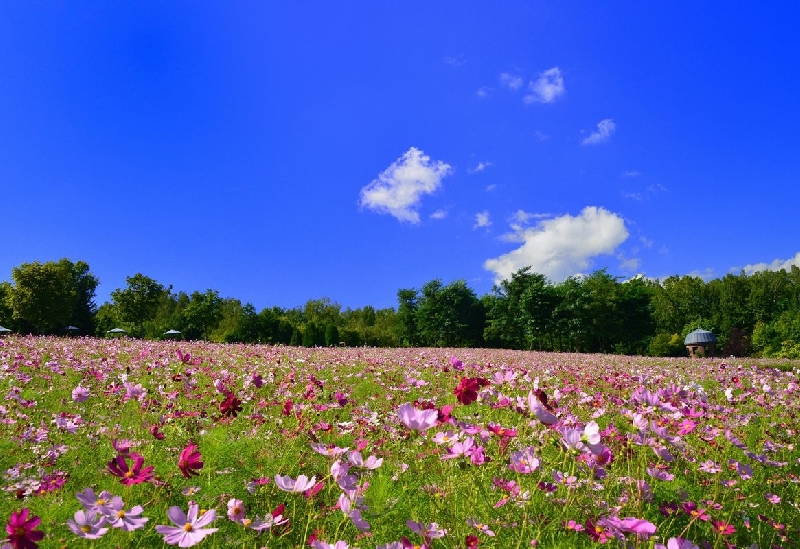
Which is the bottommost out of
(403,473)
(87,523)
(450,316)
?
(403,473)

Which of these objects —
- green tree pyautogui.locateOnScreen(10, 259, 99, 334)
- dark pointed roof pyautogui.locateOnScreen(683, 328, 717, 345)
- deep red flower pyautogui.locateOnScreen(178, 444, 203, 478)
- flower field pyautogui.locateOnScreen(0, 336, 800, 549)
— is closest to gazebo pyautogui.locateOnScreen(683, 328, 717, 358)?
dark pointed roof pyautogui.locateOnScreen(683, 328, 717, 345)

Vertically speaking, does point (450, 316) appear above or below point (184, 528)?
above

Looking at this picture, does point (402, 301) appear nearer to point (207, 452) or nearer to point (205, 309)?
point (205, 309)

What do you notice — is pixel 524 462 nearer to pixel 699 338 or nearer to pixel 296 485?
pixel 296 485

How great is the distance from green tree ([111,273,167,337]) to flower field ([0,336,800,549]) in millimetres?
38787

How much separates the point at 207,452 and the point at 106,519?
256cm

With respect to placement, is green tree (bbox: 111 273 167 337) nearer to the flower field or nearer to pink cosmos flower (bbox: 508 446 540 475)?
the flower field

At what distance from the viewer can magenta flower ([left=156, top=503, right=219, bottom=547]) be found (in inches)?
57.2

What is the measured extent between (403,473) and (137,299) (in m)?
43.5

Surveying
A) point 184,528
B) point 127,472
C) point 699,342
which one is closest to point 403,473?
point 127,472

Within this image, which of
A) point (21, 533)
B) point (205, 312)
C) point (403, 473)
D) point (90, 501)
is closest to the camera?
point (21, 533)

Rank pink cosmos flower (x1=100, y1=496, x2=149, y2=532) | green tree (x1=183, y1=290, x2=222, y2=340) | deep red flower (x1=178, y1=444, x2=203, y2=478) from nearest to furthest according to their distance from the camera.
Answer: pink cosmos flower (x1=100, y1=496, x2=149, y2=532) → deep red flower (x1=178, y1=444, x2=203, y2=478) → green tree (x1=183, y1=290, x2=222, y2=340)

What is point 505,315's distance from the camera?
48094mm

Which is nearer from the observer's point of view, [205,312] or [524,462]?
[524,462]
